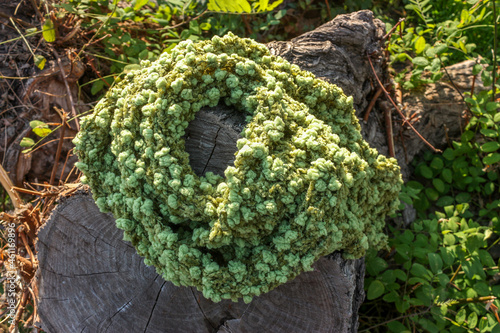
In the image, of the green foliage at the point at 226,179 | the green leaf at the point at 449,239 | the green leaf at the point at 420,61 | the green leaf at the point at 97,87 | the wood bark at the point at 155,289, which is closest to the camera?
the green foliage at the point at 226,179

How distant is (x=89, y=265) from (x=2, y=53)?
1.95m

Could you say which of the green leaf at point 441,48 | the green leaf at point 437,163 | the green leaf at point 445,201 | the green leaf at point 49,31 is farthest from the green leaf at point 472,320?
the green leaf at point 49,31

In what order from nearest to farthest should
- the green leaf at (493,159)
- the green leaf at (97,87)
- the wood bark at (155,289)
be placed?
the wood bark at (155,289) < the green leaf at (493,159) < the green leaf at (97,87)

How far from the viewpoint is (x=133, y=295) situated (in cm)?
215

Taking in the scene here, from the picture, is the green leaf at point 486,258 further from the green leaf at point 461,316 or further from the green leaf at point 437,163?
the green leaf at point 437,163

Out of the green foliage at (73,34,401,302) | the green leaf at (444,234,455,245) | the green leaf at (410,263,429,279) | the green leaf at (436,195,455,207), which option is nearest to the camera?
the green foliage at (73,34,401,302)

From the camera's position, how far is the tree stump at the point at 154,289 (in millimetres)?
1985

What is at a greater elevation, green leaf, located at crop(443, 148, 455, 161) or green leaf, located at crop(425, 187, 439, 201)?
green leaf, located at crop(443, 148, 455, 161)

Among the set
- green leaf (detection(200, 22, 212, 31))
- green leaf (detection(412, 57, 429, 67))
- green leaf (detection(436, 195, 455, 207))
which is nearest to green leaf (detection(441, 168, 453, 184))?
green leaf (detection(436, 195, 455, 207))

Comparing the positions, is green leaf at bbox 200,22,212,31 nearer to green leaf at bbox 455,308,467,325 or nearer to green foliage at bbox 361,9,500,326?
green foliage at bbox 361,9,500,326

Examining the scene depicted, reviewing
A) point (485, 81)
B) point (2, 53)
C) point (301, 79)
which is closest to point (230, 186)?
point (301, 79)

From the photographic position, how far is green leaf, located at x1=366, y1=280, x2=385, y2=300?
248 cm

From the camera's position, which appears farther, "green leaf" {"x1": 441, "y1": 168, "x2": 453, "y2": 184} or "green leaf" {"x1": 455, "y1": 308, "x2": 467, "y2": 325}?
"green leaf" {"x1": 441, "y1": 168, "x2": 453, "y2": 184}

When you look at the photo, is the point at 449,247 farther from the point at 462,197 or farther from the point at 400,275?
the point at 462,197
